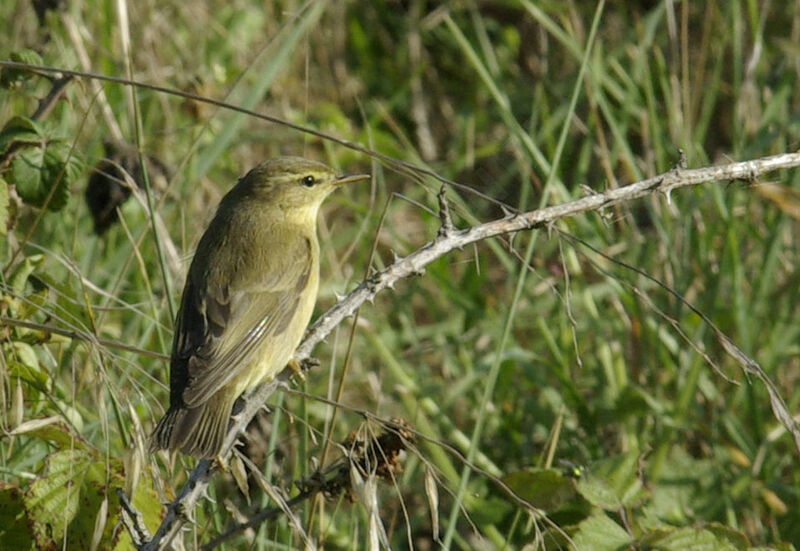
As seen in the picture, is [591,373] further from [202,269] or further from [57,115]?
[57,115]

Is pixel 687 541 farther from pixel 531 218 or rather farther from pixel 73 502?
pixel 73 502

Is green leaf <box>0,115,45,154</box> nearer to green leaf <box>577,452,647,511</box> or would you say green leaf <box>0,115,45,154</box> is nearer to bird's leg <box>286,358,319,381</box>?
bird's leg <box>286,358,319,381</box>

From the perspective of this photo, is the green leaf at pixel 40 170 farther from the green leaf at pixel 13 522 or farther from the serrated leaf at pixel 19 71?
the green leaf at pixel 13 522

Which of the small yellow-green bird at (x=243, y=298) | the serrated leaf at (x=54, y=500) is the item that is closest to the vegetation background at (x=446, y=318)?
the serrated leaf at (x=54, y=500)

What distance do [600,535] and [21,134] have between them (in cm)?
181

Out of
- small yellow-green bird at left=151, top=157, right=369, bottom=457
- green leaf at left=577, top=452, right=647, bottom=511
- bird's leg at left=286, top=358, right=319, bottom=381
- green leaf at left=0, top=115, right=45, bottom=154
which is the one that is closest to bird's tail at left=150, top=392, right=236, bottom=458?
small yellow-green bird at left=151, top=157, right=369, bottom=457

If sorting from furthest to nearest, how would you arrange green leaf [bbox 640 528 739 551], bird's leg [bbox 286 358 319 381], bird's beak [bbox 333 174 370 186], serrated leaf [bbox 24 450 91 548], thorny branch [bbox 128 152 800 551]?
bird's beak [bbox 333 174 370 186] < bird's leg [bbox 286 358 319 381] < green leaf [bbox 640 528 739 551] < serrated leaf [bbox 24 450 91 548] < thorny branch [bbox 128 152 800 551]

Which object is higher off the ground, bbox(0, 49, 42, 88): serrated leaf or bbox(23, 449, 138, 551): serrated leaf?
bbox(0, 49, 42, 88): serrated leaf

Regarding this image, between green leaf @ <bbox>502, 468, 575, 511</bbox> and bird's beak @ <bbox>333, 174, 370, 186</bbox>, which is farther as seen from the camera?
bird's beak @ <bbox>333, 174, 370, 186</bbox>

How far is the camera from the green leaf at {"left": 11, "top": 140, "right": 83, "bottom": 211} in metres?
3.03

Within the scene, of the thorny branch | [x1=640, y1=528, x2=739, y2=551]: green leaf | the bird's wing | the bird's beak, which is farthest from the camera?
the bird's beak

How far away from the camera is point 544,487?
3.09 m

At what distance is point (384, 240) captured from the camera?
578 centimetres

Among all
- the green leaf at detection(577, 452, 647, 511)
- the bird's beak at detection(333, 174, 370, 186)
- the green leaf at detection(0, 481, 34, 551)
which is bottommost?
the green leaf at detection(577, 452, 647, 511)
